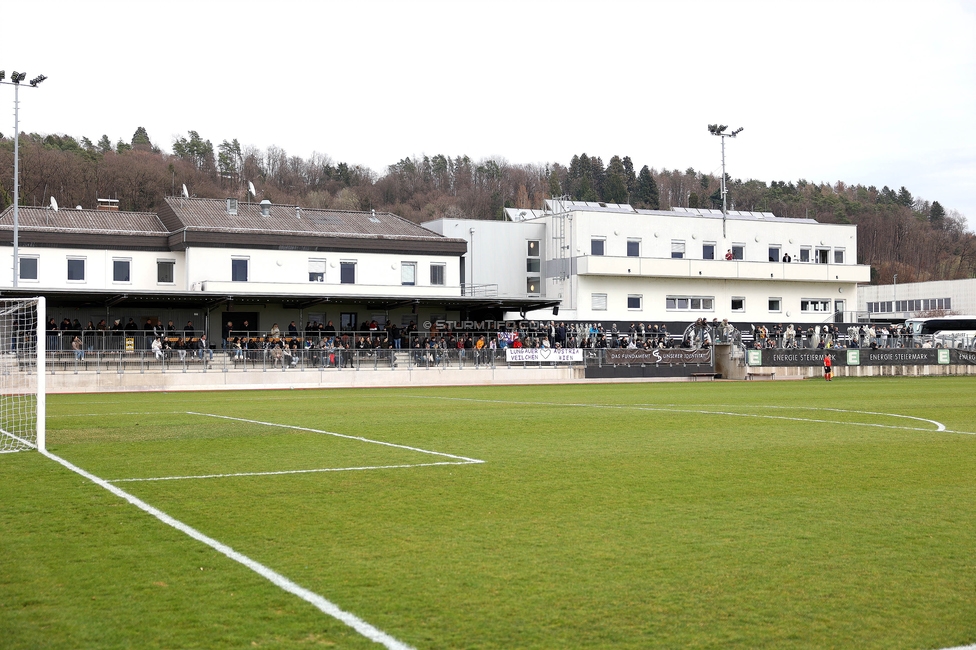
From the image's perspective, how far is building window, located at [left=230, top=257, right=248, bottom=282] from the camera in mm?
58938

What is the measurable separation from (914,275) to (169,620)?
168264 mm

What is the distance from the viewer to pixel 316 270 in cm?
6156

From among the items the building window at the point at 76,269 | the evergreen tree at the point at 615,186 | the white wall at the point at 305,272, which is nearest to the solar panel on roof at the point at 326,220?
the white wall at the point at 305,272

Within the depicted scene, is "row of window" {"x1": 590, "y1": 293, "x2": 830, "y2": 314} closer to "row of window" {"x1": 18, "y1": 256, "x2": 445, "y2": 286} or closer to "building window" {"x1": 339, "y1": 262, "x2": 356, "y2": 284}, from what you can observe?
"row of window" {"x1": 18, "y1": 256, "x2": 445, "y2": 286}

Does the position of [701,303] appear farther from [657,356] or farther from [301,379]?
[301,379]

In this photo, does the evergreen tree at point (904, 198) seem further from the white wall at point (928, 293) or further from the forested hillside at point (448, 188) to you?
the white wall at point (928, 293)

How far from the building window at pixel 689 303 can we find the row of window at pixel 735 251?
11.4 feet

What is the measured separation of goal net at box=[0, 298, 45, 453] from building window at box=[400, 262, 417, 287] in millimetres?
37864

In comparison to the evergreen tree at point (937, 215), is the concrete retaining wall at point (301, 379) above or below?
below

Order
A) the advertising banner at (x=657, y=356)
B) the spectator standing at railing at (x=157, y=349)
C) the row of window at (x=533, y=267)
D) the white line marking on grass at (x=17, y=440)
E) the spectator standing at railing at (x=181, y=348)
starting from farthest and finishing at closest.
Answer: the row of window at (x=533, y=267) → the advertising banner at (x=657, y=356) → the spectator standing at railing at (x=181, y=348) → the spectator standing at railing at (x=157, y=349) → the white line marking on grass at (x=17, y=440)

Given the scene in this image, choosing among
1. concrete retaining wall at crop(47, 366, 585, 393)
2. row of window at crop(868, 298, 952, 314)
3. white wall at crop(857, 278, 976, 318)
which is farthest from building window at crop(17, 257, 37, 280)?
row of window at crop(868, 298, 952, 314)

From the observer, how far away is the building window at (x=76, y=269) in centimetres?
5662

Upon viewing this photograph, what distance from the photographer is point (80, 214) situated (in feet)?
199

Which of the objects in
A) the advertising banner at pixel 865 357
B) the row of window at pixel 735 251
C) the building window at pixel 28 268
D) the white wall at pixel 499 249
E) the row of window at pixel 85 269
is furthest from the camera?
the row of window at pixel 735 251
